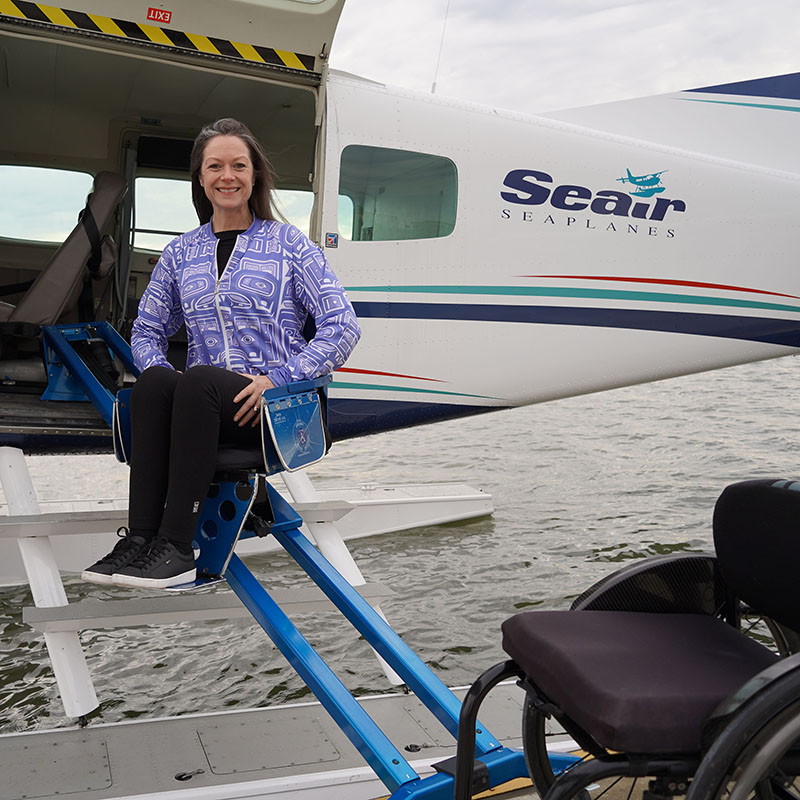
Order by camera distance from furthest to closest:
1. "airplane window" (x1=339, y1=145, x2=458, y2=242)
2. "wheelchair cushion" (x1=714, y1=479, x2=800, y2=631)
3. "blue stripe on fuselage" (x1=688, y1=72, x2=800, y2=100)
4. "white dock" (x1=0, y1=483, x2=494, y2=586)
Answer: "blue stripe on fuselage" (x1=688, y1=72, x2=800, y2=100) < "white dock" (x1=0, y1=483, x2=494, y2=586) < "airplane window" (x1=339, y1=145, x2=458, y2=242) < "wheelchair cushion" (x1=714, y1=479, x2=800, y2=631)

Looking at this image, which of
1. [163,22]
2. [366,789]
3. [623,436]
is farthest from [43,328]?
[623,436]

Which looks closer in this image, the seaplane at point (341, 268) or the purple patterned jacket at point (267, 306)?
the purple patterned jacket at point (267, 306)

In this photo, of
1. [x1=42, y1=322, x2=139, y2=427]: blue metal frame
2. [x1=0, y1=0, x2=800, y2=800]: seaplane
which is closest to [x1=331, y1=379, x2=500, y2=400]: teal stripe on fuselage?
[x1=0, y1=0, x2=800, y2=800]: seaplane

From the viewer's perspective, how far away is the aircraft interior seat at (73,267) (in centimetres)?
370

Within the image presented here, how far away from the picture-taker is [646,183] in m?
4.39

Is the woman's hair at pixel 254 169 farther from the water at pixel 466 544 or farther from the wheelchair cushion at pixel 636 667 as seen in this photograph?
the water at pixel 466 544

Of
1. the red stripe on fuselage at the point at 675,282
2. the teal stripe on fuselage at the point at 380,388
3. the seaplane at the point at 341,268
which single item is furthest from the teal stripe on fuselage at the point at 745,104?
the teal stripe on fuselage at the point at 380,388

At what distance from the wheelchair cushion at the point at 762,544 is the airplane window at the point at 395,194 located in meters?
2.36

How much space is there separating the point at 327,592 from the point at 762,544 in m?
1.16

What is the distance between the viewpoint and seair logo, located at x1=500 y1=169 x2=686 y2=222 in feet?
13.5

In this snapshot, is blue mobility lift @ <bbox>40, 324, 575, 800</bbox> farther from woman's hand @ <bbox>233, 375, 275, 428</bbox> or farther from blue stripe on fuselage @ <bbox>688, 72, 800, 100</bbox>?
blue stripe on fuselage @ <bbox>688, 72, 800, 100</bbox>

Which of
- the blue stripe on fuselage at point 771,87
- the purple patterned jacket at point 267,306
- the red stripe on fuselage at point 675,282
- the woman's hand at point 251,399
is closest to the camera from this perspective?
the woman's hand at point 251,399

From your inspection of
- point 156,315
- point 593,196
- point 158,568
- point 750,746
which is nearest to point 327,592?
point 158,568

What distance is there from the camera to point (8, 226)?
5043 mm
